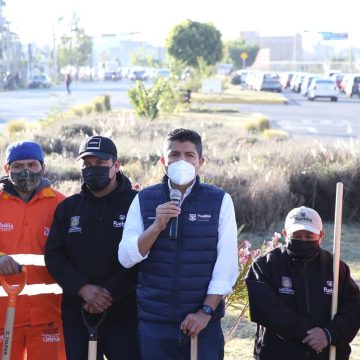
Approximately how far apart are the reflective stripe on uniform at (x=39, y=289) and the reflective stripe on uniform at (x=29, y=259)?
140 mm

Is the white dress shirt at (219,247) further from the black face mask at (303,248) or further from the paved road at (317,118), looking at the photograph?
the paved road at (317,118)

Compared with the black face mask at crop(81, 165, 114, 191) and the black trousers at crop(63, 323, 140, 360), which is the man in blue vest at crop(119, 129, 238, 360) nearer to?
the black trousers at crop(63, 323, 140, 360)

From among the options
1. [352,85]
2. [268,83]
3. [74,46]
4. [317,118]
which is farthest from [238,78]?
[317,118]

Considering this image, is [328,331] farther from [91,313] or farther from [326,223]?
[326,223]

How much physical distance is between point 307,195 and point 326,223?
1.69 ft

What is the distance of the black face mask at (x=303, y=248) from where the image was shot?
5.04 meters

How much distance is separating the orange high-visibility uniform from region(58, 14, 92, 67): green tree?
104702mm

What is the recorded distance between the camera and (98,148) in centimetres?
515

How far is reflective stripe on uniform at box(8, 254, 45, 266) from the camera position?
5.23 metres

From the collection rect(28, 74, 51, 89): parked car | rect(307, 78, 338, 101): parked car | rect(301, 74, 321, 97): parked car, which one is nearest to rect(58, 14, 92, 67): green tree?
rect(28, 74, 51, 89): parked car

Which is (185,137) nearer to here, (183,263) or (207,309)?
(183,263)

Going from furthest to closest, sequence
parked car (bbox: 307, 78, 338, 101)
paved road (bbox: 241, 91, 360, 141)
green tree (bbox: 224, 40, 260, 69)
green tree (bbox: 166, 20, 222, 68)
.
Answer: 1. green tree (bbox: 224, 40, 260, 69)
2. green tree (bbox: 166, 20, 222, 68)
3. parked car (bbox: 307, 78, 338, 101)
4. paved road (bbox: 241, 91, 360, 141)

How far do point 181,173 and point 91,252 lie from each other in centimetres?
80

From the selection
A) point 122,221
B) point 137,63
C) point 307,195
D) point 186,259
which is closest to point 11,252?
point 122,221
